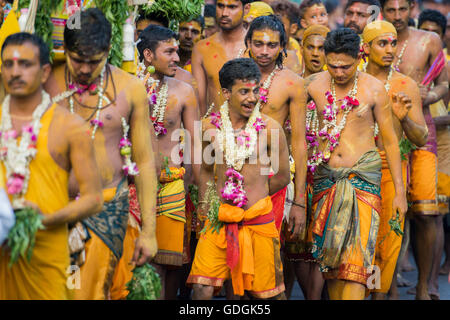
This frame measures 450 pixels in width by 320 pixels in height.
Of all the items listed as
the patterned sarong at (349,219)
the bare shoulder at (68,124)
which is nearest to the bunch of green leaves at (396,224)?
the patterned sarong at (349,219)

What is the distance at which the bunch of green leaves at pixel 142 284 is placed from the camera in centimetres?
541

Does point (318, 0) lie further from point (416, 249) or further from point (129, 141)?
point (129, 141)

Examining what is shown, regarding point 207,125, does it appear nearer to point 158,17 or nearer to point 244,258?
point 244,258

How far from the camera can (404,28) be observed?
8766mm

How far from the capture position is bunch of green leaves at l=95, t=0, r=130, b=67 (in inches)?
228

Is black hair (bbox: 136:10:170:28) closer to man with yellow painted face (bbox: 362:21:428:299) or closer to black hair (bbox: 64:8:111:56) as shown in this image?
man with yellow painted face (bbox: 362:21:428:299)

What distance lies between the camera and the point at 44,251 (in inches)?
188

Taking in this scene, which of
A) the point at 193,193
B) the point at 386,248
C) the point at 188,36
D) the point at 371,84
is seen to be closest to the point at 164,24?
the point at 188,36

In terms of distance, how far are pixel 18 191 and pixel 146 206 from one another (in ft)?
3.12

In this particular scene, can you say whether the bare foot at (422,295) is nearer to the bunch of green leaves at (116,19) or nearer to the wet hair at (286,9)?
the wet hair at (286,9)

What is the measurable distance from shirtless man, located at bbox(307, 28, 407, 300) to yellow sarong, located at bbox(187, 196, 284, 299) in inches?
26.1

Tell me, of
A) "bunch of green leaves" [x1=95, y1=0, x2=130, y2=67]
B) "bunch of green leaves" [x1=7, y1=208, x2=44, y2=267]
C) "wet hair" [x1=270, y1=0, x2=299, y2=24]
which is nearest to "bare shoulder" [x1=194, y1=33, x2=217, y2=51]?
"bunch of green leaves" [x1=95, y1=0, x2=130, y2=67]

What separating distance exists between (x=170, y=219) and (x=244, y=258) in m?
0.95
